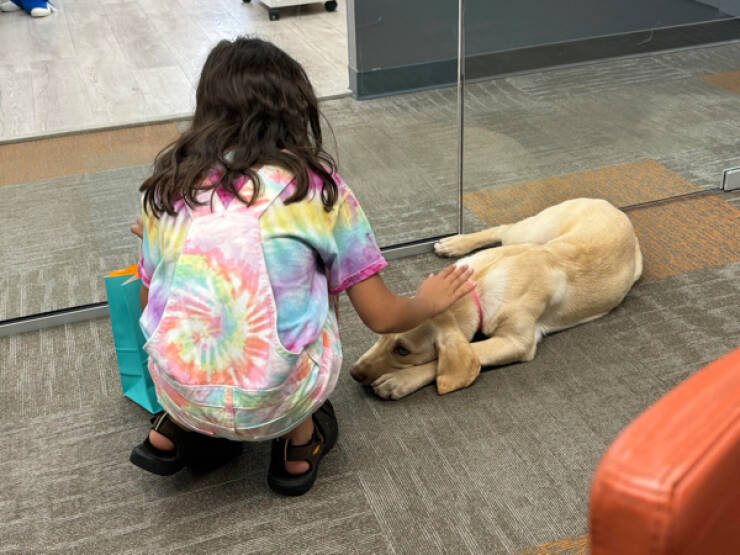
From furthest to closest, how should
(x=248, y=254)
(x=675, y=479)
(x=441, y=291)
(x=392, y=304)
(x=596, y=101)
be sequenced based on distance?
(x=596, y=101) → (x=441, y=291) → (x=392, y=304) → (x=248, y=254) → (x=675, y=479)

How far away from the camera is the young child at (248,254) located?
1.58 meters

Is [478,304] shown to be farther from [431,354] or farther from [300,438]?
[300,438]

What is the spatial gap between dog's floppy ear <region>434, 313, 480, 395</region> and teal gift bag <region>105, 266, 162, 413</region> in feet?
2.44

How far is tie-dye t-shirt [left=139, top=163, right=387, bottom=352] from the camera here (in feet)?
5.25

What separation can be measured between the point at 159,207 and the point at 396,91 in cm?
129

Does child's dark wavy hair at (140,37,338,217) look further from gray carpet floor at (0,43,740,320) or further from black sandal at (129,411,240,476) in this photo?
gray carpet floor at (0,43,740,320)

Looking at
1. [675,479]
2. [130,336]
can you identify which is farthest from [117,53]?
[675,479]

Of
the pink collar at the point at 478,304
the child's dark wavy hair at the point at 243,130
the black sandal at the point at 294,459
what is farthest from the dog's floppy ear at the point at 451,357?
the child's dark wavy hair at the point at 243,130

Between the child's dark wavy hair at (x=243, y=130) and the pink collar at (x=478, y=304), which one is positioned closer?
the child's dark wavy hair at (x=243, y=130)

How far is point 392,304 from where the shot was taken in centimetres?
176

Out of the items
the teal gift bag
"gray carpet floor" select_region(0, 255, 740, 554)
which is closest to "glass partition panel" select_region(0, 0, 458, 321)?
"gray carpet floor" select_region(0, 255, 740, 554)

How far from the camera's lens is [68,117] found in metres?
2.38

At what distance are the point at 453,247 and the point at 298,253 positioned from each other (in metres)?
1.26

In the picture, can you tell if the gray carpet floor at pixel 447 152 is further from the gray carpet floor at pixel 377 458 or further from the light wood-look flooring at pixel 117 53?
the gray carpet floor at pixel 377 458
